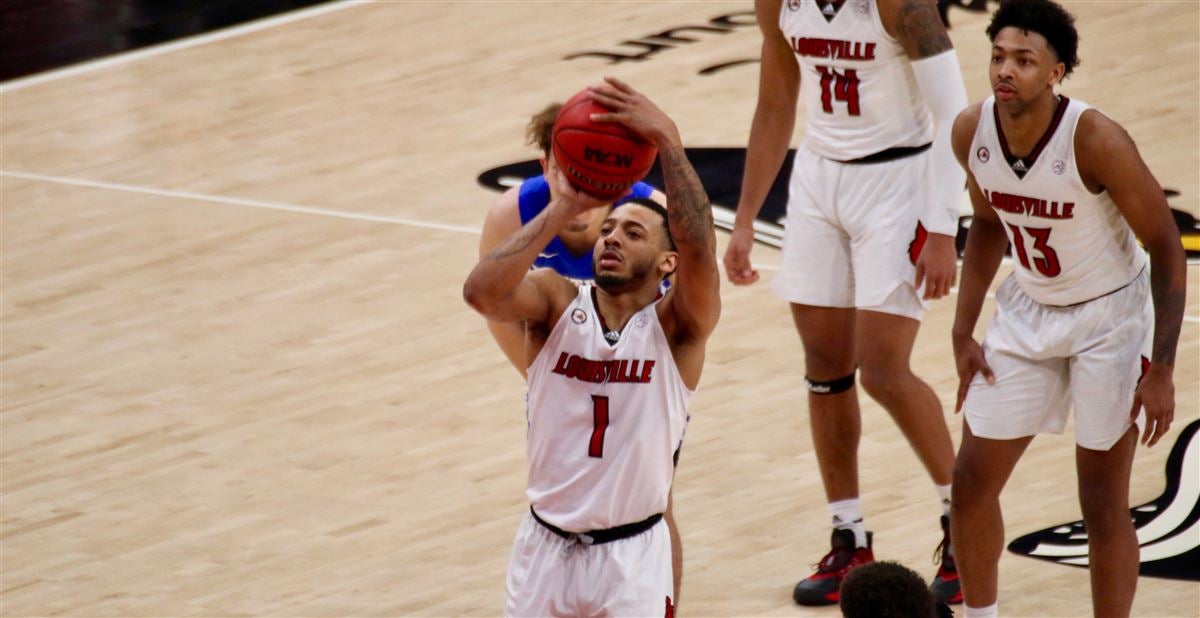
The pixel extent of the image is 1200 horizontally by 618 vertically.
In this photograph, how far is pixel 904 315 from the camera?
593 cm

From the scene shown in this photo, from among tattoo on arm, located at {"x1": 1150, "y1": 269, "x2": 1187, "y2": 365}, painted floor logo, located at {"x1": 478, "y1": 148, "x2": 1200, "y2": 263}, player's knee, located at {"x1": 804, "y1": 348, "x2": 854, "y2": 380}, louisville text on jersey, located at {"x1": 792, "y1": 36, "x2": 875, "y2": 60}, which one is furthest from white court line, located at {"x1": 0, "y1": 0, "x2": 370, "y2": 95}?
tattoo on arm, located at {"x1": 1150, "y1": 269, "x2": 1187, "y2": 365}

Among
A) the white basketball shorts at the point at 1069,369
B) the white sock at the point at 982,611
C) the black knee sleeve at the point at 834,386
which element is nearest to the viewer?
the white basketball shorts at the point at 1069,369

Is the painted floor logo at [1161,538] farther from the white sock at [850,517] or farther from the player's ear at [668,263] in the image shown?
the player's ear at [668,263]

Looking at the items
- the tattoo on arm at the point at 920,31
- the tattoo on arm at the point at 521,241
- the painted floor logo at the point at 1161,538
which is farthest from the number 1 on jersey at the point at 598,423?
the painted floor logo at the point at 1161,538

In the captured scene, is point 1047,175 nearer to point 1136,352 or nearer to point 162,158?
point 1136,352

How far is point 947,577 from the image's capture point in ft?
19.5

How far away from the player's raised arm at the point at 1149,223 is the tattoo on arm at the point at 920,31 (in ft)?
2.92

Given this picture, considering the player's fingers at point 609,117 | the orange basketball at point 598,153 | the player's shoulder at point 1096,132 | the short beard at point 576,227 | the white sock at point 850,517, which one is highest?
the player's fingers at point 609,117

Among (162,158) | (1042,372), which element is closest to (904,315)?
(1042,372)

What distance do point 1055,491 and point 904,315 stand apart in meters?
1.14

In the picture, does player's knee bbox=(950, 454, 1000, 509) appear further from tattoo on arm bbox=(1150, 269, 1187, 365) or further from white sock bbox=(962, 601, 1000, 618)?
tattoo on arm bbox=(1150, 269, 1187, 365)

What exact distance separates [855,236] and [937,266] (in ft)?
1.21

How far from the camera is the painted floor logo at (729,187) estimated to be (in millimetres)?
9430

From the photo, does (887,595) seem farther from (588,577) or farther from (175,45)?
(175,45)
